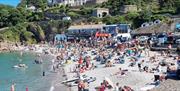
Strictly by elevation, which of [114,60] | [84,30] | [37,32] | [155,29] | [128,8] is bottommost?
[37,32]

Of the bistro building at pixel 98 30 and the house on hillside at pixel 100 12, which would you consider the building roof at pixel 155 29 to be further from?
the house on hillside at pixel 100 12

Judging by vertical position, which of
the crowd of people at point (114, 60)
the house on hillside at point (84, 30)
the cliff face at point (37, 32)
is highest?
the crowd of people at point (114, 60)

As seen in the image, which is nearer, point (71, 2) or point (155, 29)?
point (155, 29)

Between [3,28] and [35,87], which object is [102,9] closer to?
[3,28]

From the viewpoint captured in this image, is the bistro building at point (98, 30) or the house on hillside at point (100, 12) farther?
the house on hillside at point (100, 12)

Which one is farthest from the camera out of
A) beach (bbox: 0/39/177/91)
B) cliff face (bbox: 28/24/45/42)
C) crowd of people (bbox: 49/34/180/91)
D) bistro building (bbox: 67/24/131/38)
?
cliff face (bbox: 28/24/45/42)

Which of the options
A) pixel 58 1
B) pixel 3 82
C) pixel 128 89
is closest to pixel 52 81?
pixel 3 82

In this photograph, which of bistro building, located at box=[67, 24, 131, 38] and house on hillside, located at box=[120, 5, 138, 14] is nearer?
bistro building, located at box=[67, 24, 131, 38]

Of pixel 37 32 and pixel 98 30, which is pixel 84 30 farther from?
pixel 37 32

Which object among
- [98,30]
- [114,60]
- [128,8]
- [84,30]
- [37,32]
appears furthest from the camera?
[37,32]

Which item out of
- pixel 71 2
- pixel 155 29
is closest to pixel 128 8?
pixel 155 29

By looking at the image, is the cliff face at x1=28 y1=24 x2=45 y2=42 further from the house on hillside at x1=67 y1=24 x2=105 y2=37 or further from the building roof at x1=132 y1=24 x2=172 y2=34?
the building roof at x1=132 y1=24 x2=172 y2=34

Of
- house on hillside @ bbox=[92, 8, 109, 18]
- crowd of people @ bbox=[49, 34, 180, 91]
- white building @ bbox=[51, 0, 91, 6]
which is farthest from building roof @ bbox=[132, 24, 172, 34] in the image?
white building @ bbox=[51, 0, 91, 6]

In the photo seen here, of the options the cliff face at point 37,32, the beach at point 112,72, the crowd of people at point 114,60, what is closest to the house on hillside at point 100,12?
the cliff face at point 37,32
